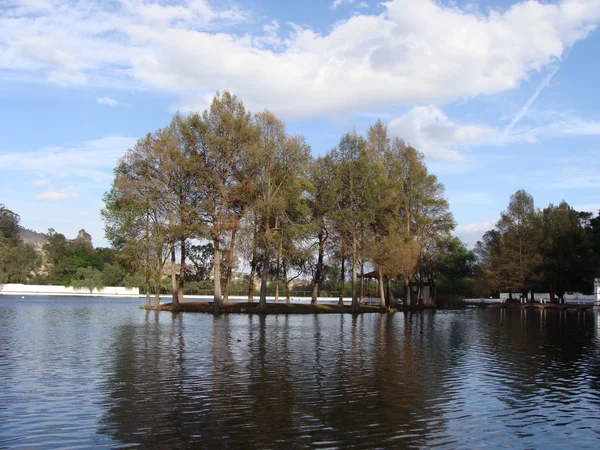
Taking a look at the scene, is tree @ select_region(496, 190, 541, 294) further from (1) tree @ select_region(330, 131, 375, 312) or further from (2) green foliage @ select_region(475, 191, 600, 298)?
(1) tree @ select_region(330, 131, 375, 312)

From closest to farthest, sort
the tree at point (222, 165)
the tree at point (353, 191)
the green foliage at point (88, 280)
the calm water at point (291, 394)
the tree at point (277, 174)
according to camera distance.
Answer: the calm water at point (291, 394) < the tree at point (222, 165) < the tree at point (277, 174) < the tree at point (353, 191) < the green foliage at point (88, 280)

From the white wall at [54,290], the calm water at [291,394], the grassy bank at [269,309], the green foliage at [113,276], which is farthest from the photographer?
the green foliage at [113,276]

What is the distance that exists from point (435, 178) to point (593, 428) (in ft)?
229

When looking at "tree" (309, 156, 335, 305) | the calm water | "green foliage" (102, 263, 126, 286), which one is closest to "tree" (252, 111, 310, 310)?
"tree" (309, 156, 335, 305)

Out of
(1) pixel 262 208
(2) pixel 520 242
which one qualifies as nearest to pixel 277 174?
(1) pixel 262 208

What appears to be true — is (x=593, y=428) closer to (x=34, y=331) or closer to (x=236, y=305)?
(x=34, y=331)

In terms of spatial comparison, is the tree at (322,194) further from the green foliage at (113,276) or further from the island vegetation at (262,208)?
the green foliage at (113,276)

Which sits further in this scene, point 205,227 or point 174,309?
point 174,309

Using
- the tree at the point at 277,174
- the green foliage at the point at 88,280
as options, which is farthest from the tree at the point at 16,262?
the tree at the point at 277,174

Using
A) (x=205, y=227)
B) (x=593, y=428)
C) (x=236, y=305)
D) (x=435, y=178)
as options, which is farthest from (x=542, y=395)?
(x=435, y=178)

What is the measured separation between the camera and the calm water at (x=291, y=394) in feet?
42.3

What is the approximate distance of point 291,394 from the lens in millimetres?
17203

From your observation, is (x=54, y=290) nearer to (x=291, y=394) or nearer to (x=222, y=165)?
(x=222, y=165)

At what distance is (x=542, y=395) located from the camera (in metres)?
18.1
